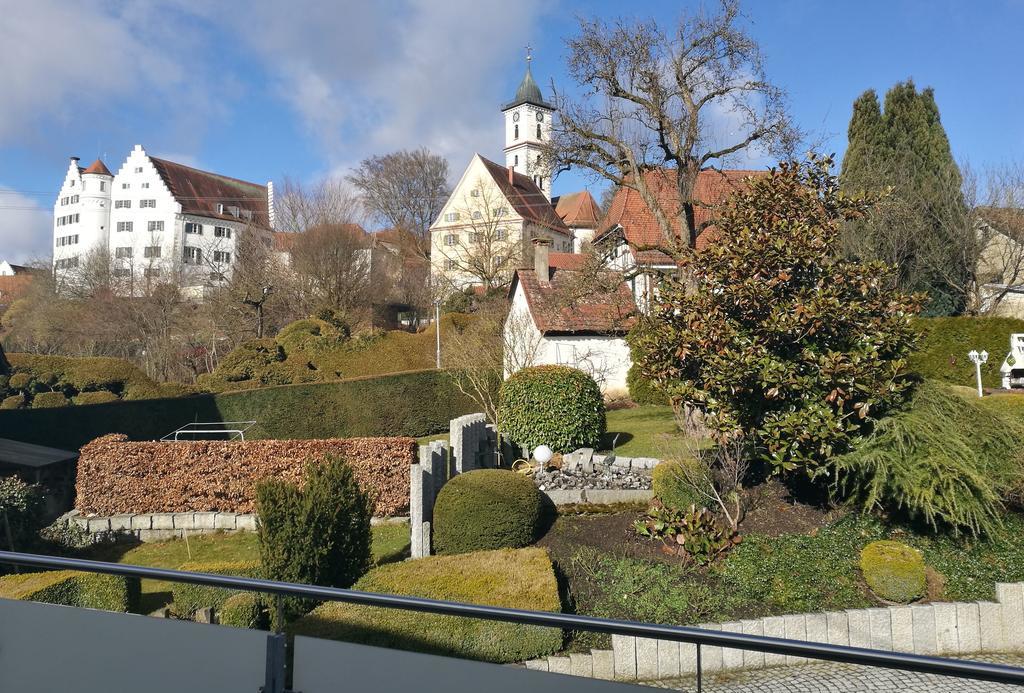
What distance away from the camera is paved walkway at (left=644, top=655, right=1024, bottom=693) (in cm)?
291

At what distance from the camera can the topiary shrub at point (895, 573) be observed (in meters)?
6.76

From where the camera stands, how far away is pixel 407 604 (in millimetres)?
2445

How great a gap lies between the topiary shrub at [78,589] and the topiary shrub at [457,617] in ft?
7.86

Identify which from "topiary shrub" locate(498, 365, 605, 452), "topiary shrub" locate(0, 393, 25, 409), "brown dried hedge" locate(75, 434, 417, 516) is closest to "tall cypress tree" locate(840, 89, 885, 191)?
"topiary shrub" locate(498, 365, 605, 452)

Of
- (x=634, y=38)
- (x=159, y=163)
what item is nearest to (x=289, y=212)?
(x=159, y=163)

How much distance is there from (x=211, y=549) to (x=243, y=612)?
546 cm

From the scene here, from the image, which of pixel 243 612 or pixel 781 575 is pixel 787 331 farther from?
pixel 243 612

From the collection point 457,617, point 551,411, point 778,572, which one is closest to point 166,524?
point 551,411

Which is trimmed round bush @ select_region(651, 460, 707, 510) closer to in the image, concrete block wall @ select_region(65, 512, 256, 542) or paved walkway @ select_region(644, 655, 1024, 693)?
paved walkway @ select_region(644, 655, 1024, 693)

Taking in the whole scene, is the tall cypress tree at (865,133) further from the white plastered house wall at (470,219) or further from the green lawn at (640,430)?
the white plastered house wall at (470,219)

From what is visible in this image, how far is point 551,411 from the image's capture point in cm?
1459

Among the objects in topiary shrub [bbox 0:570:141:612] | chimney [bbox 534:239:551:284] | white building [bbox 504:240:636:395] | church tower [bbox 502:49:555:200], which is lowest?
topiary shrub [bbox 0:570:141:612]

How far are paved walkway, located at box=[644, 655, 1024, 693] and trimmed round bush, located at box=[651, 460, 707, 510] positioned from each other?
11.6 feet

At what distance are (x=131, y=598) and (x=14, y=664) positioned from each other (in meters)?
4.26
